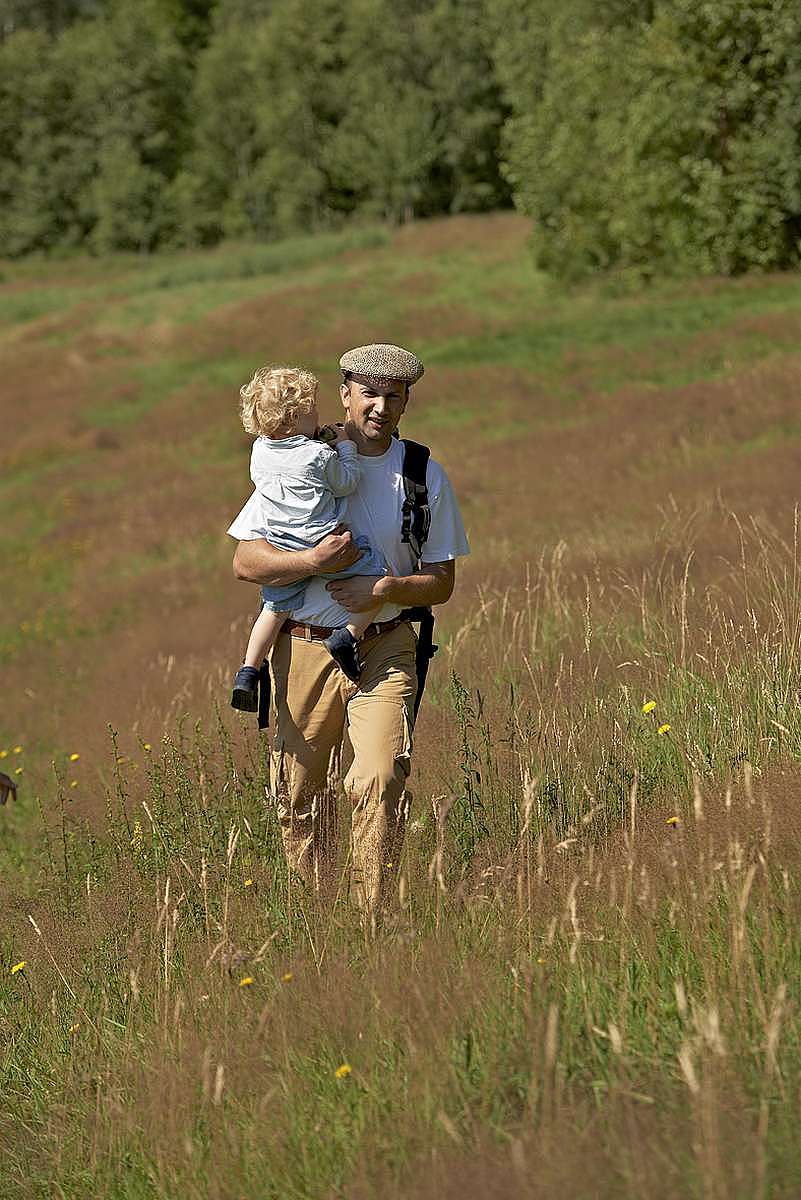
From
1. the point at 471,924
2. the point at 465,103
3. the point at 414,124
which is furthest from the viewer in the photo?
the point at 465,103

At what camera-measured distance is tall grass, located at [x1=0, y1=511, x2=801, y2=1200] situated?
8.82 ft

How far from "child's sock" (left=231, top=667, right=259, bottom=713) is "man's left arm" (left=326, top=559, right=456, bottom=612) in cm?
46

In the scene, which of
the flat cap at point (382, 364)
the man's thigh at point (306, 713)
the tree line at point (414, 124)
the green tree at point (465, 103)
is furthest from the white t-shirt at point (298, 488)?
the green tree at point (465, 103)

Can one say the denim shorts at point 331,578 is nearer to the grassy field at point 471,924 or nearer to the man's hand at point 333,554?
Answer: the man's hand at point 333,554

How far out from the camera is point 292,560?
183 inches

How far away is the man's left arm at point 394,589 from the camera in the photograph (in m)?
4.60

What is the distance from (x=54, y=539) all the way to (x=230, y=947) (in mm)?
15244

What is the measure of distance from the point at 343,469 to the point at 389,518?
26cm

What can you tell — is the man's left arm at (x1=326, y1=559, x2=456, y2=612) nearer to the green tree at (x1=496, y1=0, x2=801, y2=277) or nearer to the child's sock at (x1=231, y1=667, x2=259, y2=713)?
the child's sock at (x1=231, y1=667, x2=259, y2=713)

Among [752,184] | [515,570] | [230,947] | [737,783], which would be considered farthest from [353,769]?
[752,184]

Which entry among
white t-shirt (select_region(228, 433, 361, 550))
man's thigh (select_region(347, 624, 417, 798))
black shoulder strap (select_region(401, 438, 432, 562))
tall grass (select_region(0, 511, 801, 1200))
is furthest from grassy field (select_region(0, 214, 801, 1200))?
white t-shirt (select_region(228, 433, 361, 550))

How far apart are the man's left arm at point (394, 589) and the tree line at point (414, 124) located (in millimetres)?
26341

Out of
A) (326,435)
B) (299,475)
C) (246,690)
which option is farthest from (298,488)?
(246,690)

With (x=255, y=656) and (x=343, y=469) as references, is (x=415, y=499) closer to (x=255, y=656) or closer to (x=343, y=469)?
(x=343, y=469)
